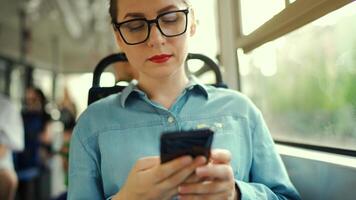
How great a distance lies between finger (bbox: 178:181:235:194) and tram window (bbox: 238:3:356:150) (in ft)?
1.66

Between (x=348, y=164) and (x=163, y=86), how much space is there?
0.50m

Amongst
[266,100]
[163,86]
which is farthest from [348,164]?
[266,100]

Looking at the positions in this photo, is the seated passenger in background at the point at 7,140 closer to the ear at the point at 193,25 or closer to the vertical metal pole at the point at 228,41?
the vertical metal pole at the point at 228,41

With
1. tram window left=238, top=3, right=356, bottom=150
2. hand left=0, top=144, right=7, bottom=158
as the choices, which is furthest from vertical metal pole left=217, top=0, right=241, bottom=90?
hand left=0, top=144, right=7, bottom=158

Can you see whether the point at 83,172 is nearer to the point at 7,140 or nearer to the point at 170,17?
the point at 170,17

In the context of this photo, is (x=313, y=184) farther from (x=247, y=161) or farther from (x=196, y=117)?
(x=196, y=117)

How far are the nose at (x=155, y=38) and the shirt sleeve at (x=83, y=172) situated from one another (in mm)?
299

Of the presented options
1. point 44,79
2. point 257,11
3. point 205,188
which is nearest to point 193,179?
point 205,188

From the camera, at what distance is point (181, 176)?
67cm

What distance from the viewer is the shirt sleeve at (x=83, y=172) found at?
93cm

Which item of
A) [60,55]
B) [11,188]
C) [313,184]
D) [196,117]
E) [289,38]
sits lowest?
[11,188]

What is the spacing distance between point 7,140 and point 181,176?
2.83 metres

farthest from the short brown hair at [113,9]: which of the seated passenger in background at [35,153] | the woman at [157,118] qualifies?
the seated passenger in background at [35,153]

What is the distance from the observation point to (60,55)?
914cm
